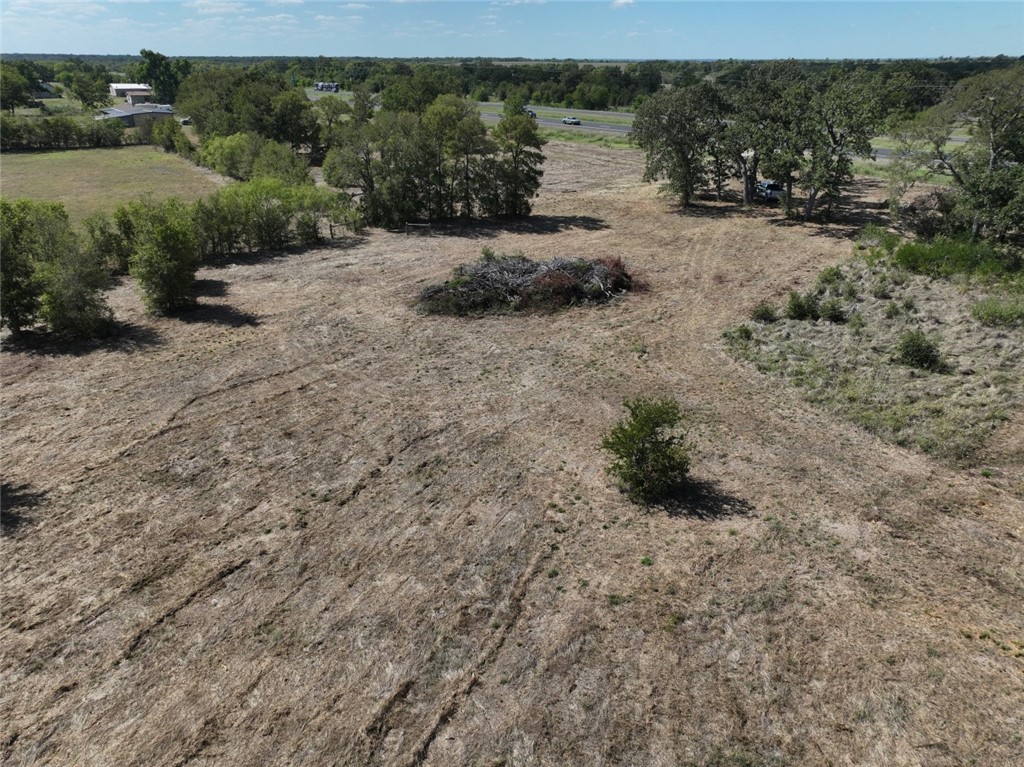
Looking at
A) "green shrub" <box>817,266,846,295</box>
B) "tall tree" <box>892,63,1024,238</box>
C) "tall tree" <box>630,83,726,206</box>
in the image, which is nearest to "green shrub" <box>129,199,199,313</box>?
"green shrub" <box>817,266,846,295</box>

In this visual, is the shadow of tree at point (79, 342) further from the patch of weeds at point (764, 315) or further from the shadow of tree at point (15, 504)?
the patch of weeds at point (764, 315)

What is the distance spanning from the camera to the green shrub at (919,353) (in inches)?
657

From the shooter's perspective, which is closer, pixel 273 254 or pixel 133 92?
pixel 273 254

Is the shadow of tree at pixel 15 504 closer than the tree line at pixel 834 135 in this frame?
Yes

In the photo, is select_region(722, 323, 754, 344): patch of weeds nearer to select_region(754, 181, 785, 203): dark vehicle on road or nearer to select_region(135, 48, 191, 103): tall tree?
select_region(754, 181, 785, 203): dark vehicle on road

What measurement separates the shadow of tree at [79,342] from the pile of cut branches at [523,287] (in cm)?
978

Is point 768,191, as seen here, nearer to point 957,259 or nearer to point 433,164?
point 957,259

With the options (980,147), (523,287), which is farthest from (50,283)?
(980,147)

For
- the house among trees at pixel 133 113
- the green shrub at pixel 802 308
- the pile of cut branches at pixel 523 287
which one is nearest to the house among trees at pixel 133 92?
the house among trees at pixel 133 113

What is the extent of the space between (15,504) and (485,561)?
999cm

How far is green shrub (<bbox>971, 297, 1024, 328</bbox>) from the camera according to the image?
1781 cm

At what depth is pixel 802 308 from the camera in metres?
→ 21.0

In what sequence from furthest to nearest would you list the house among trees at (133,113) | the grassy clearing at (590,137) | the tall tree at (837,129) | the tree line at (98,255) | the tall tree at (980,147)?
the house among trees at (133,113), the grassy clearing at (590,137), the tall tree at (837,129), the tall tree at (980,147), the tree line at (98,255)

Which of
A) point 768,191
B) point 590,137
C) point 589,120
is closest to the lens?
point 768,191
